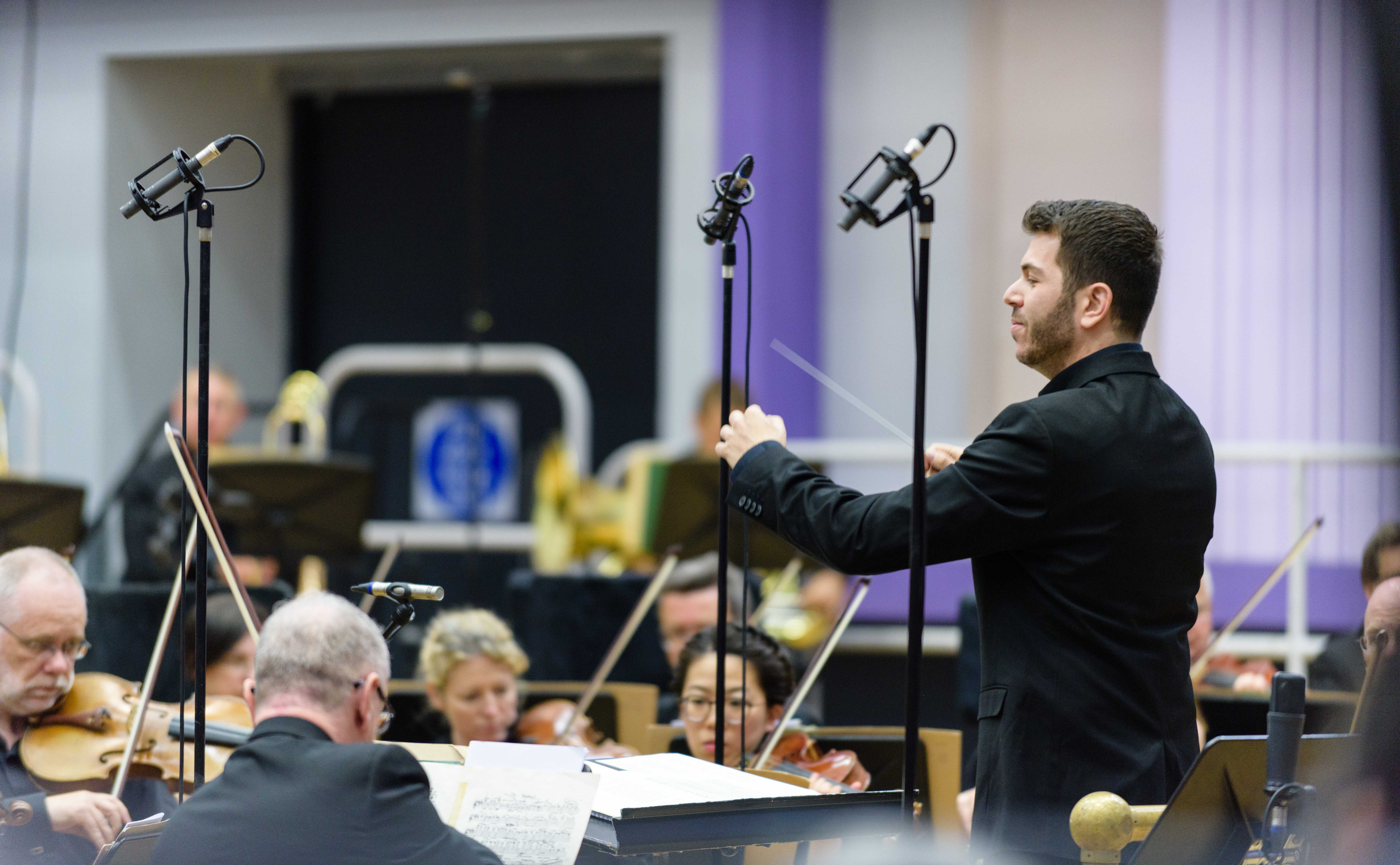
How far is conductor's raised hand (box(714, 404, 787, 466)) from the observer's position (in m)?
2.02

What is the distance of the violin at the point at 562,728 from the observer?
10.7ft

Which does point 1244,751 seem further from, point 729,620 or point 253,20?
point 253,20

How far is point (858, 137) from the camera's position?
6.04 m

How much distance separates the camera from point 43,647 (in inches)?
99.7

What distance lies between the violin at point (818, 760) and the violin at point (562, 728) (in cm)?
54

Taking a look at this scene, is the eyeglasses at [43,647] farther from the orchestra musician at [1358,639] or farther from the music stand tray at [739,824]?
the orchestra musician at [1358,639]

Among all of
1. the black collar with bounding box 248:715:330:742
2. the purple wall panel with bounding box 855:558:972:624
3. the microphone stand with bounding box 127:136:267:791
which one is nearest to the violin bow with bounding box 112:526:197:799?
the microphone stand with bounding box 127:136:267:791

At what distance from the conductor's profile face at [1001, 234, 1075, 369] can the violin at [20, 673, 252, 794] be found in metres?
1.47

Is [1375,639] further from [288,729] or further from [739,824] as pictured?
[288,729]

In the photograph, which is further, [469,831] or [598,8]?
[598,8]

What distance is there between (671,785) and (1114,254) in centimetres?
91

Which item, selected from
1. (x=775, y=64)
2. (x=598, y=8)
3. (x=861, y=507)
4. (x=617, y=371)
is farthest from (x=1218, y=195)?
(x=861, y=507)

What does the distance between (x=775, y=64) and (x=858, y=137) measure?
46cm

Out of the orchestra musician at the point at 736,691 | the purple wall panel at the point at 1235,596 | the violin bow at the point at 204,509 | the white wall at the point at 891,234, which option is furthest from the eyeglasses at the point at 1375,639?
the white wall at the point at 891,234
